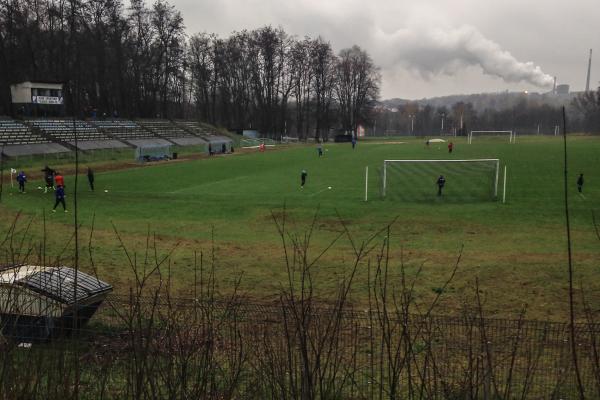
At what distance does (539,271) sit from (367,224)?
775 centimetres

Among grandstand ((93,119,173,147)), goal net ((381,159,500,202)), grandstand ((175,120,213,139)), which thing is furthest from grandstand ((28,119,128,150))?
goal net ((381,159,500,202))

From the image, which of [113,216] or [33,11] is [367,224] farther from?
[33,11]

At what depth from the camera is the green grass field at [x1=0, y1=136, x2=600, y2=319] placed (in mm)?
11945

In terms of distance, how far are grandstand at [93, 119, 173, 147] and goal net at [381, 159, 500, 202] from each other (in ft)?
112

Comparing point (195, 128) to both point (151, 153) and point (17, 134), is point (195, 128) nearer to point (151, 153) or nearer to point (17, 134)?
point (151, 153)

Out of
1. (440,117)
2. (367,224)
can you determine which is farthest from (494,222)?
(440,117)

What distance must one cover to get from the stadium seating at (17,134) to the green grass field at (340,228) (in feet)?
43.1

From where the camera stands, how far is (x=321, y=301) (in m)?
10.5

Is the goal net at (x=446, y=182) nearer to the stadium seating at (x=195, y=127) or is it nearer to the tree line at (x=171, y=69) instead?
the tree line at (x=171, y=69)

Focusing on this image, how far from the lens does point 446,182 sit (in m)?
29.4

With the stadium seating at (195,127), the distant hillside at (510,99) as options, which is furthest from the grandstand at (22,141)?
the distant hillside at (510,99)

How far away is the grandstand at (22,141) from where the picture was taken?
41.5 meters

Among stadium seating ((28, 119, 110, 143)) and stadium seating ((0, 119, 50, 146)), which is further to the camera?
stadium seating ((28, 119, 110, 143))

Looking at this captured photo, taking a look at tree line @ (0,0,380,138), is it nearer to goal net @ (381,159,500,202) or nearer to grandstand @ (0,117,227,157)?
grandstand @ (0,117,227,157)
